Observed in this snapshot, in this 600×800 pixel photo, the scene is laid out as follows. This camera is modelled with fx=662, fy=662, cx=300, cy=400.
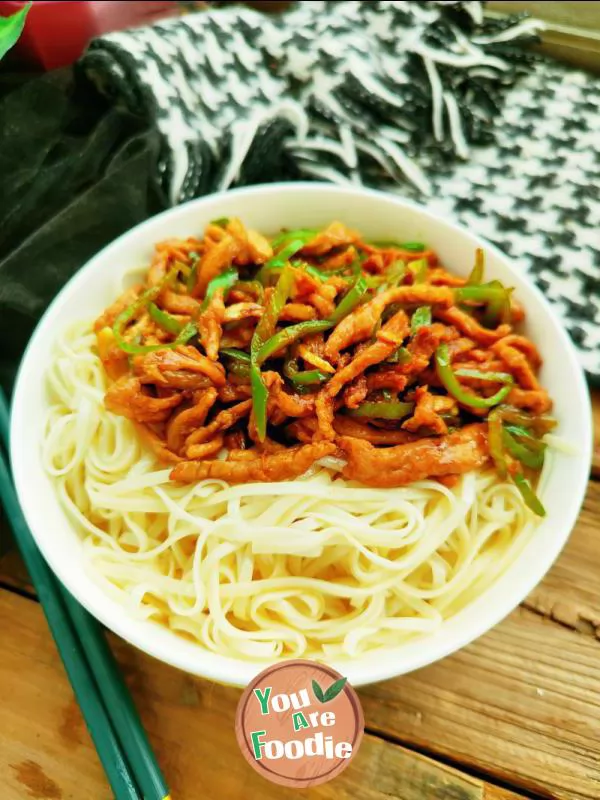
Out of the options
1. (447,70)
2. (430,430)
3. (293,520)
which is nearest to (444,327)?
(430,430)

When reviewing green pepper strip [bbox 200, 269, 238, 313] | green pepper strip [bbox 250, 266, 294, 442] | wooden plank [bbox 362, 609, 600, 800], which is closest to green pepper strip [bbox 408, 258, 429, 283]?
green pepper strip [bbox 250, 266, 294, 442]

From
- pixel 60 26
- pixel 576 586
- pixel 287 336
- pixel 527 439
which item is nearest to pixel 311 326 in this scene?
pixel 287 336

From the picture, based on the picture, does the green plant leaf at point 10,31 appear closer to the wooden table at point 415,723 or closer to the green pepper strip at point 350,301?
the green pepper strip at point 350,301

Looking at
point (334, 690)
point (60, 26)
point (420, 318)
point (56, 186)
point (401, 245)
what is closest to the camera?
point (334, 690)

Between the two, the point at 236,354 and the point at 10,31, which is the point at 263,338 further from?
the point at 10,31

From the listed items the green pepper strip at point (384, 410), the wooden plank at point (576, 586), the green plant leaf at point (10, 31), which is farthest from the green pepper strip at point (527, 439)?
the green plant leaf at point (10, 31)

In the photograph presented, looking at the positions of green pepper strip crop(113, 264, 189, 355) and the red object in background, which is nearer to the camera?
green pepper strip crop(113, 264, 189, 355)

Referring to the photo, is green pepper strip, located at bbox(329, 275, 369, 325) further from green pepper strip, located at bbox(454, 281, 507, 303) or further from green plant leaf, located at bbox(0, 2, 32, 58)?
green plant leaf, located at bbox(0, 2, 32, 58)
